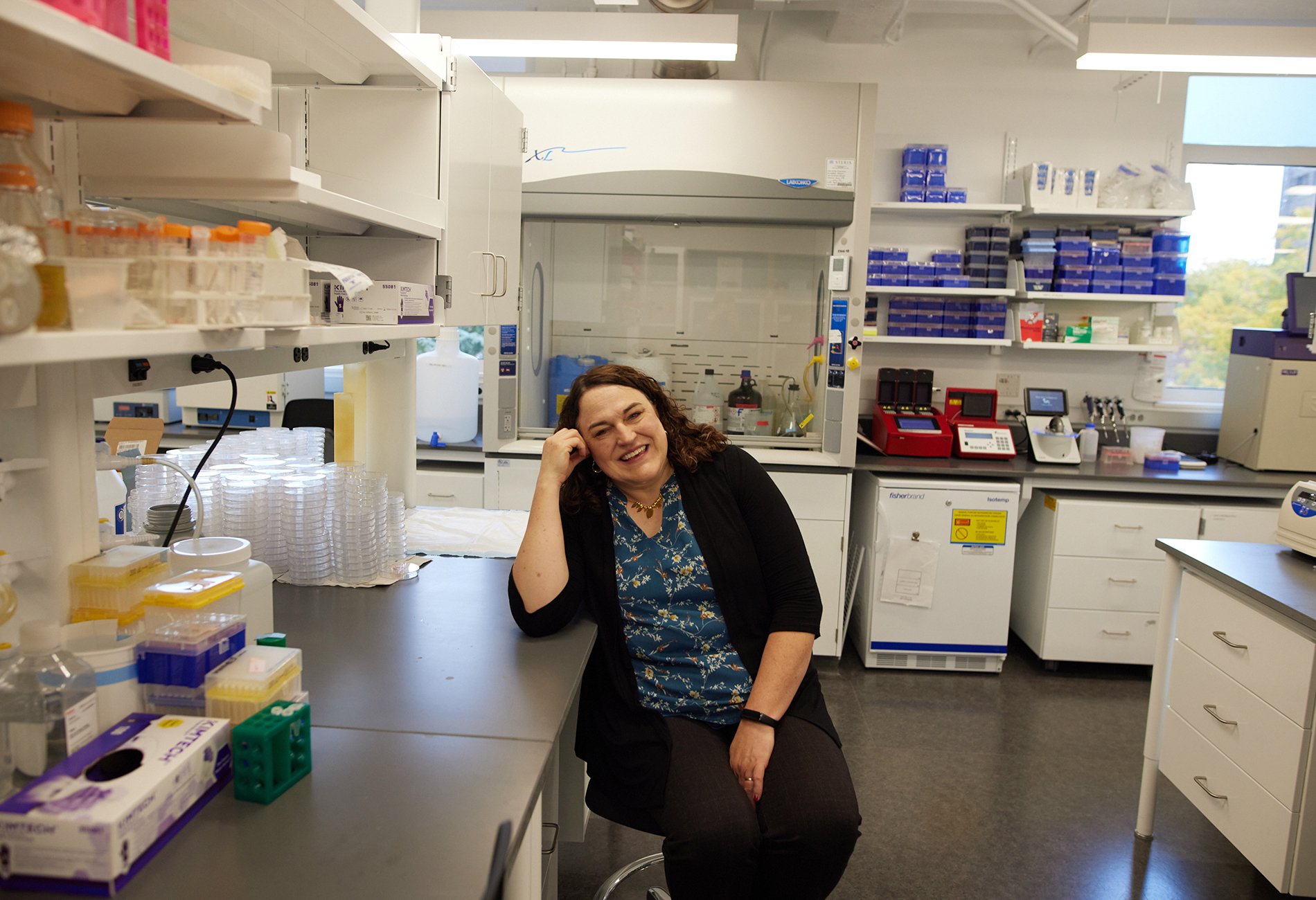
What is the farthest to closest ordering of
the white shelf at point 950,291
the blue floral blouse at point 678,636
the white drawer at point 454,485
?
the white shelf at point 950,291
the white drawer at point 454,485
the blue floral blouse at point 678,636

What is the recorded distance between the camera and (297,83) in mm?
1930

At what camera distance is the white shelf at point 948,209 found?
3691 millimetres

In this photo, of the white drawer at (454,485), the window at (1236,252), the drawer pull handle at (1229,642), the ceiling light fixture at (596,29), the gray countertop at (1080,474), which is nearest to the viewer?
the drawer pull handle at (1229,642)

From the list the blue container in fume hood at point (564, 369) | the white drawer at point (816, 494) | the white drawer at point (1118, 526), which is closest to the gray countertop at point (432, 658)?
the white drawer at point (816, 494)

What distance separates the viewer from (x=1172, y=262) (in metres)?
3.71

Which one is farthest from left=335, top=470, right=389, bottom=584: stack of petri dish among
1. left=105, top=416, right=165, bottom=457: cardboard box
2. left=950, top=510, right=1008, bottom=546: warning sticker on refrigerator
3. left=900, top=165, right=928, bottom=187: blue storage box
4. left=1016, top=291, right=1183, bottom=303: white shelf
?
left=1016, top=291, right=1183, bottom=303: white shelf

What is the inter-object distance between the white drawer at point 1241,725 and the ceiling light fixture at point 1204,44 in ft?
6.28

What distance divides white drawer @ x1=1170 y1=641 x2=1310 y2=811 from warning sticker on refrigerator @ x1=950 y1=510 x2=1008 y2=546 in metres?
1.15

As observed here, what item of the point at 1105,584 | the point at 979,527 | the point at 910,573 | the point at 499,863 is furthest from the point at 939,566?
the point at 499,863

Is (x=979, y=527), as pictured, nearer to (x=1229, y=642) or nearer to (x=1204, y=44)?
(x=1229, y=642)

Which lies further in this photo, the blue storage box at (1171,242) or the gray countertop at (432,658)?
the blue storage box at (1171,242)

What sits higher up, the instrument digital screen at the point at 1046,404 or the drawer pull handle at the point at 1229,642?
the instrument digital screen at the point at 1046,404

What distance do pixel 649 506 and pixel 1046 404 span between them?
2.87m

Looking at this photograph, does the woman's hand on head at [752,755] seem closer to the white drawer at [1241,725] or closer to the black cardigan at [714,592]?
the black cardigan at [714,592]
